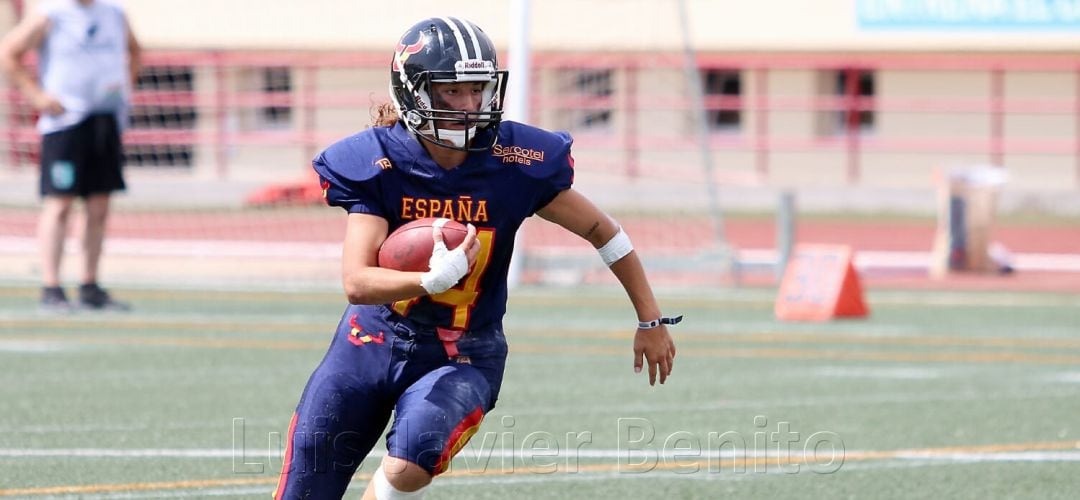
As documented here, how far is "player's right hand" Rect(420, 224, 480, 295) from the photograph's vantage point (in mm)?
4348

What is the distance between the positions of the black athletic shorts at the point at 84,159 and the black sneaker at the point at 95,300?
1.79 feet

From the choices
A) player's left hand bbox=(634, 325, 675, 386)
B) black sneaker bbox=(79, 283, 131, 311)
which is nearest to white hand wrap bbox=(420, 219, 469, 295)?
player's left hand bbox=(634, 325, 675, 386)

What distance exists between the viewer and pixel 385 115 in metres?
4.98

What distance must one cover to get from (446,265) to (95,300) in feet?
22.2

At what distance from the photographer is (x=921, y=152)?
79.5 ft

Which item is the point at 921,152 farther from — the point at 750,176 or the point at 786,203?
the point at 786,203

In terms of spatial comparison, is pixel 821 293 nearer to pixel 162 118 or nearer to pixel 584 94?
pixel 584 94

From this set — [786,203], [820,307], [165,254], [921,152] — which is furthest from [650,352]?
[921,152]

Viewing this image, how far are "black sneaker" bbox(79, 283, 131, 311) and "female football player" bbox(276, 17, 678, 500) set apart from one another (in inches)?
243

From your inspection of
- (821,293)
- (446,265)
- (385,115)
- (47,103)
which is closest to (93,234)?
(47,103)

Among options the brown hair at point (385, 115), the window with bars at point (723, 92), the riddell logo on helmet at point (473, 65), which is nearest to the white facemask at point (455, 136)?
the riddell logo on helmet at point (473, 65)

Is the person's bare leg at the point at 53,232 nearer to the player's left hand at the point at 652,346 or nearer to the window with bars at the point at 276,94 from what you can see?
the player's left hand at the point at 652,346

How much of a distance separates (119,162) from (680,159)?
487 inches

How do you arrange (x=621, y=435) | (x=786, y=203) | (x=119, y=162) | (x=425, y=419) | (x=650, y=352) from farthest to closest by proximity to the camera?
(x=786, y=203), (x=119, y=162), (x=621, y=435), (x=650, y=352), (x=425, y=419)
